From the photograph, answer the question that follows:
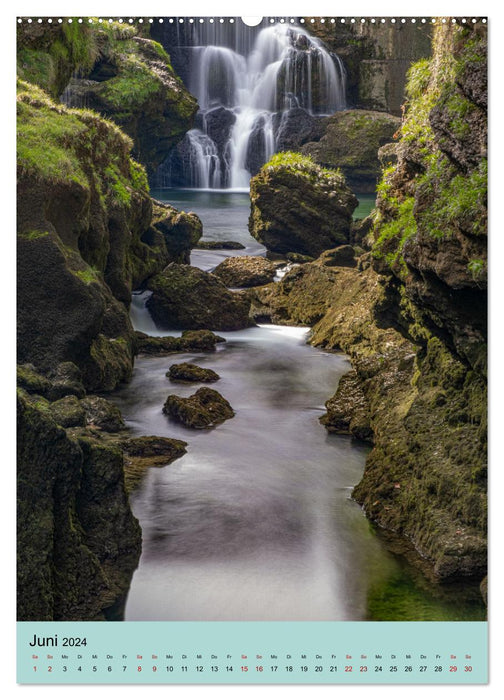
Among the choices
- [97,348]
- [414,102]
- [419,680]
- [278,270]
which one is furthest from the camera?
[278,270]

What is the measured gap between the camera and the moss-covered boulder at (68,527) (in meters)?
5.62

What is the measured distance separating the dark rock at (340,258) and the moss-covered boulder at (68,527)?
13144mm

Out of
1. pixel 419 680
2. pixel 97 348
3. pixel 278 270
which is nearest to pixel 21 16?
pixel 419 680

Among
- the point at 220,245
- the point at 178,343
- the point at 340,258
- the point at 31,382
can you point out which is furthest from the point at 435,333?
the point at 220,245

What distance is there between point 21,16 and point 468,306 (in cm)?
366

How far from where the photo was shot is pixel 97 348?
1175 cm

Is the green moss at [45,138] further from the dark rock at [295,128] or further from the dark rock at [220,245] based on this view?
the dark rock at [295,128]

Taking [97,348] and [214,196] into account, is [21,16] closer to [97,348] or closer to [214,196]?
[97,348]

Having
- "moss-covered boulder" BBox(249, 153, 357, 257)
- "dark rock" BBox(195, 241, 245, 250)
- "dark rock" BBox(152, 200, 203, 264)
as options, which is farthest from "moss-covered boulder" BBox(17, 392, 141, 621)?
"dark rock" BBox(195, 241, 245, 250)

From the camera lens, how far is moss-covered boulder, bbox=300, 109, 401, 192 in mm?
26406

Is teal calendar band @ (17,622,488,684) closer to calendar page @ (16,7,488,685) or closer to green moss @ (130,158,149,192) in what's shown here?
calendar page @ (16,7,488,685)

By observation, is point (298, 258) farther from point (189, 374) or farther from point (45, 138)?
point (45, 138)

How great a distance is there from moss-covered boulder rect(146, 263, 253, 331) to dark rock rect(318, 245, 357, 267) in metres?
3.39

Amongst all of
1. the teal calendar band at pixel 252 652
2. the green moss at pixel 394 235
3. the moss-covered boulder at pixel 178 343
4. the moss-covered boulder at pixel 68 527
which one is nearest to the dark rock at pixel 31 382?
the moss-covered boulder at pixel 68 527
